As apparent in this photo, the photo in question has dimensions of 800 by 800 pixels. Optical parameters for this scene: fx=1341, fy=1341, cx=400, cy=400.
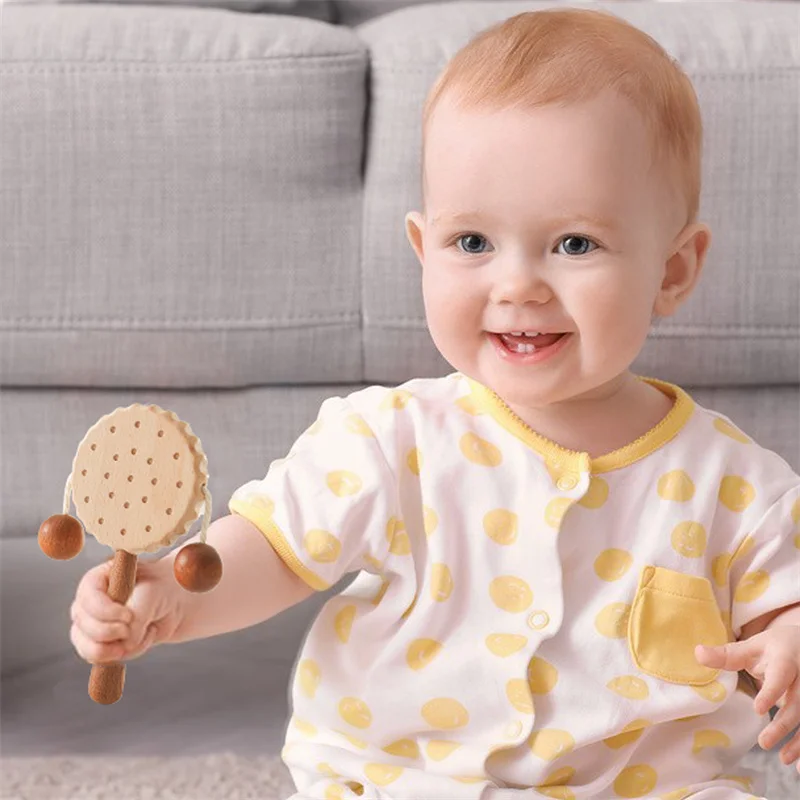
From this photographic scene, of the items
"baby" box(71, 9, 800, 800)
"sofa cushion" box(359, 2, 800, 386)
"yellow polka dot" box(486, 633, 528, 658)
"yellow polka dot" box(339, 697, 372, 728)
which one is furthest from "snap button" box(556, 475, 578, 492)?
"sofa cushion" box(359, 2, 800, 386)

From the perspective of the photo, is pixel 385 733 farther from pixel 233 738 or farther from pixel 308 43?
pixel 308 43

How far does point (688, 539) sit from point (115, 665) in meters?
0.41

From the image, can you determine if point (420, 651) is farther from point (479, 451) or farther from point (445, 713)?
point (479, 451)

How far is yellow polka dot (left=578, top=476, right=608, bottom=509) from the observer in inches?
37.5

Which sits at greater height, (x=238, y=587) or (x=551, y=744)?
(x=238, y=587)

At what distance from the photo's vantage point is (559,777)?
94cm

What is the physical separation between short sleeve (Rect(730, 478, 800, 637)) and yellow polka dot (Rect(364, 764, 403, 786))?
268 millimetres

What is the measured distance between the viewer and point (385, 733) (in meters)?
0.96

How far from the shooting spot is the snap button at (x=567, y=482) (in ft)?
3.11

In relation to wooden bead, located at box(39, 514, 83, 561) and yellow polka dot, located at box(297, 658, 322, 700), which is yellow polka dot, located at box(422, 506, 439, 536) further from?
wooden bead, located at box(39, 514, 83, 561)

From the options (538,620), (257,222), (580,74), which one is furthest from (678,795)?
(257,222)

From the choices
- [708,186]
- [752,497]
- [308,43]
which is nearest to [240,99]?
[308,43]

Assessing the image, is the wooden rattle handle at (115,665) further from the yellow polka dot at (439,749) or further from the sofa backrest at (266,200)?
the sofa backrest at (266,200)

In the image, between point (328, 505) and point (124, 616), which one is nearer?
point (124, 616)
